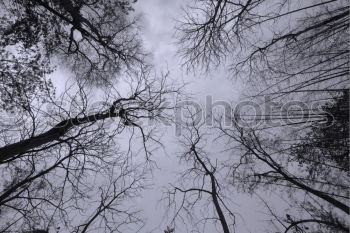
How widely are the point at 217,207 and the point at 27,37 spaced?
7802mm

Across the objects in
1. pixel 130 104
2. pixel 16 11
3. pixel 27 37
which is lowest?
pixel 130 104

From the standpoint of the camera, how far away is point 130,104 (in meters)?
6.43

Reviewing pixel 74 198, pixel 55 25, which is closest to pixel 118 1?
pixel 55 25

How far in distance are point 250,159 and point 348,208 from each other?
9.36ft

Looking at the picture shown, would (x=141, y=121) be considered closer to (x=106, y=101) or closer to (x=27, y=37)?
(x=106, y=101)

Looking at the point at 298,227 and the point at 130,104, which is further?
the point at 130,104

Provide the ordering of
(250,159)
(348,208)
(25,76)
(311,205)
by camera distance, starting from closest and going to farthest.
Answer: (348,208) < (311,205) < (25,76) < (250,159)

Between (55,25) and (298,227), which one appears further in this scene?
(55,25)

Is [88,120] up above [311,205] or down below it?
above

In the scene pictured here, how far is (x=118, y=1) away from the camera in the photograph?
6.74 meters

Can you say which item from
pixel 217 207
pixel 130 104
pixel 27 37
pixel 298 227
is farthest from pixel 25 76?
pixel 298 227

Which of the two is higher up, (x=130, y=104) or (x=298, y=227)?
(x=130, y=104)

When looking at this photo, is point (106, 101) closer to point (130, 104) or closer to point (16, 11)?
point (130, 104)

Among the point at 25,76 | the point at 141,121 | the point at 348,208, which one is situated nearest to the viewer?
the point at 348,208
